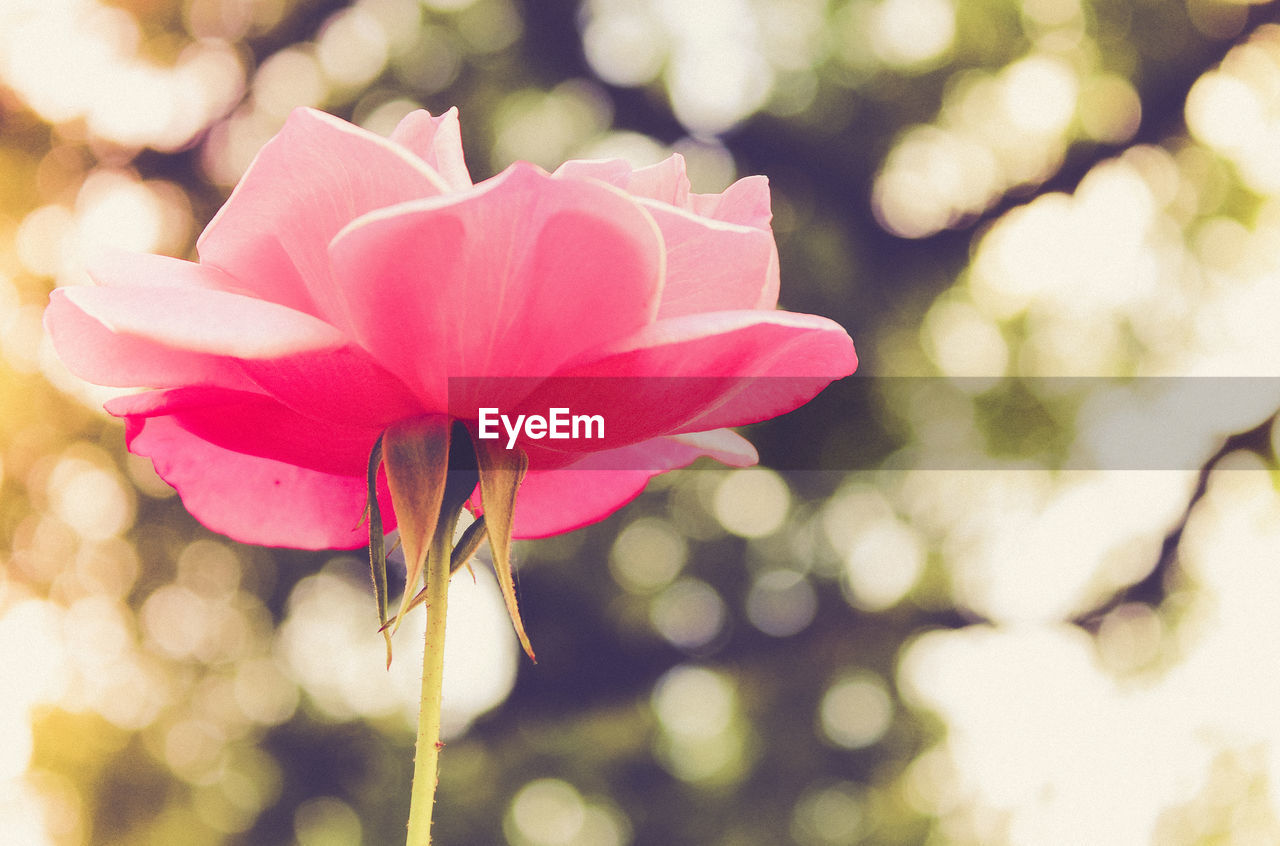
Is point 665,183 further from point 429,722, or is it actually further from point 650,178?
point 429,722

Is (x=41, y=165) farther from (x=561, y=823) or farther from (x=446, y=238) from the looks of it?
(x=446, y=238)

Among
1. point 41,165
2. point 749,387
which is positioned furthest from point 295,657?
point 749,387

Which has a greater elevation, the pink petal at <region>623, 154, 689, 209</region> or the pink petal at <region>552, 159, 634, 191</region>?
the pink petal at <region>552, 159, 634, 191</region>

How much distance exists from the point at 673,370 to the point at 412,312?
0.12ft

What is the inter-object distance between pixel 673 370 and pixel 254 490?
0.08 m

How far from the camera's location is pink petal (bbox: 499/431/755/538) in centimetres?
17

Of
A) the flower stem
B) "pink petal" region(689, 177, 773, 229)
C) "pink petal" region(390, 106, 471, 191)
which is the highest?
"pink petal" region(390, 106, 471, 191)

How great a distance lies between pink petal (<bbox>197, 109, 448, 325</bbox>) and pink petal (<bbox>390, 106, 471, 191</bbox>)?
0.02m

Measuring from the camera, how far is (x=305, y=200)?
0.46 ft

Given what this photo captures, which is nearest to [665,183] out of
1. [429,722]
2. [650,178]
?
[650,178]

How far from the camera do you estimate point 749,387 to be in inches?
6.5

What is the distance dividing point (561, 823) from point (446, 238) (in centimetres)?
150

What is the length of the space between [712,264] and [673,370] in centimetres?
3

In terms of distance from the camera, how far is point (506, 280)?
0.13m
